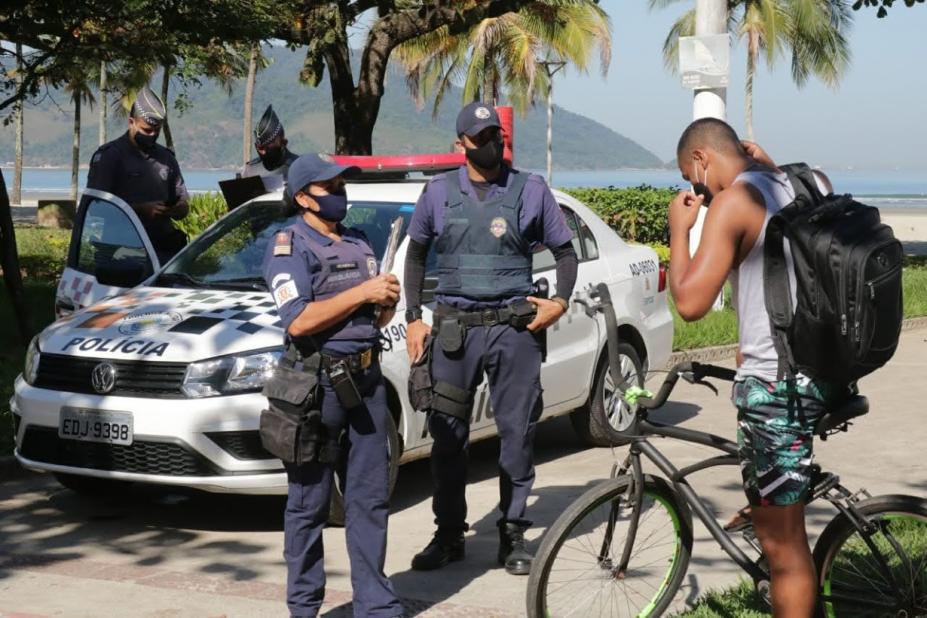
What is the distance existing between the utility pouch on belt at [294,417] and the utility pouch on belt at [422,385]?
1128mm

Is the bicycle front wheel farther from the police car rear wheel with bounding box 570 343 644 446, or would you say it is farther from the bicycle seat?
the police car rear wheel with bounding box 570 343 644 446

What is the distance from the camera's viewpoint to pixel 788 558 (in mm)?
4250

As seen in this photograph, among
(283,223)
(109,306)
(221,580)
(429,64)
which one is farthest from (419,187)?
(429,64)

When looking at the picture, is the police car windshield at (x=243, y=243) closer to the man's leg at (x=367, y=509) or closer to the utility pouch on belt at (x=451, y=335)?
the utility pouch on belt at (x=451, y=335)

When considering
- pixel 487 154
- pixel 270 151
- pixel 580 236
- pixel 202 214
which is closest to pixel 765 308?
pixel 487 154

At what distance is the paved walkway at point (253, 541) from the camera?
568 cm

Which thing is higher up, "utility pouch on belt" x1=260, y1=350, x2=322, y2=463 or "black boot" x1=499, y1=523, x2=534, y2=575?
"utility pouch on belt" x1=260, y1=350, x2=322, y2=463

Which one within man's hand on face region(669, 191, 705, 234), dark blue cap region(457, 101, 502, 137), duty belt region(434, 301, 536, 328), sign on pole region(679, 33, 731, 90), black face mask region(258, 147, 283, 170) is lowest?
duty belt region(434, 301, 536, 328)

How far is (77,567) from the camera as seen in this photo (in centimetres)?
621

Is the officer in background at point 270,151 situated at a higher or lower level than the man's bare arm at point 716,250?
higher

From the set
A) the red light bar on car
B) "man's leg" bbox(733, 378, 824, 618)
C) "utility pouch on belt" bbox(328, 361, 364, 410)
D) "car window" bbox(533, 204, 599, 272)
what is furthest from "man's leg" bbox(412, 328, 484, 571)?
"car window" bbox(533, 204, 599, 272)

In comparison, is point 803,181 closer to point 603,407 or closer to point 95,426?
point 95,426

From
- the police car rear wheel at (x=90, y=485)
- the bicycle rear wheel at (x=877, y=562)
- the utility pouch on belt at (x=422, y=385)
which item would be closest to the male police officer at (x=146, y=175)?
the police car rear wheel at (x=90, y=485)

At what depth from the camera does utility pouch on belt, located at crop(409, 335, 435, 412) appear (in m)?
6.09
